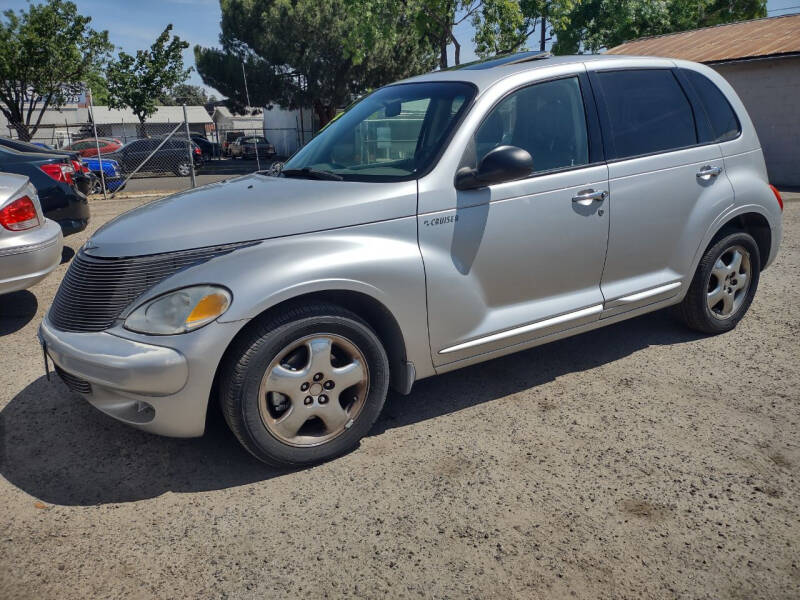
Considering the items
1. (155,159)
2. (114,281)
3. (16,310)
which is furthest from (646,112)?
(155,159)

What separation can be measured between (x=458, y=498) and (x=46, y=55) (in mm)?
37783

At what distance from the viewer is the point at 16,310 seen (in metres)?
5.99

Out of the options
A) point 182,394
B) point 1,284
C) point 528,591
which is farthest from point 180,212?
point 1,284

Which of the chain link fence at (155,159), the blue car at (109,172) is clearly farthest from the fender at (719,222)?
the blue car at (109,172)

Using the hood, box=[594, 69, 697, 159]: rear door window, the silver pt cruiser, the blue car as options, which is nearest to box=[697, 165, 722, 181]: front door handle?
the silver pt cruiser

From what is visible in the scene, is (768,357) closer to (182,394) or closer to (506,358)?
(506,358)

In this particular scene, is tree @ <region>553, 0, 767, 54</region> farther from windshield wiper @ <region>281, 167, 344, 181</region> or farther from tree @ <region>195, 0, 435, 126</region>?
windshield wiper @ <region>281, 167, 344, 181</region>

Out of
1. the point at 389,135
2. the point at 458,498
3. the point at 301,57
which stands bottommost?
the point at 458,498

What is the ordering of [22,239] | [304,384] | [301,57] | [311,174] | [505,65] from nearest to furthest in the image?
[304,384], [311,174], [505,65], [22,239], [301,57]

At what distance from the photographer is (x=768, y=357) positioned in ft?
14.3

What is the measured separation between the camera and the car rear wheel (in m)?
2.90

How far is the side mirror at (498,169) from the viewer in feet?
10.6

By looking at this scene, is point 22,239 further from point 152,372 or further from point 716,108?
point 716,108

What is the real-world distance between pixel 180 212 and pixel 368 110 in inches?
59.8
